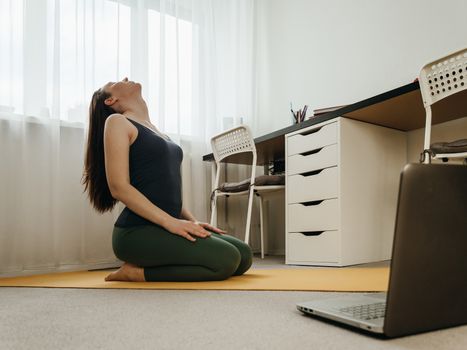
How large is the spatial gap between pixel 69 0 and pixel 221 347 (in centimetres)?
242

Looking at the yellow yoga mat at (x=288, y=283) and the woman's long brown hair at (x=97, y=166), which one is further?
the woman's long brown hair at (x=97, y=166)

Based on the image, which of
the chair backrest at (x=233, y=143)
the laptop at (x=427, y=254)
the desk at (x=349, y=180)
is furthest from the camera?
the chair backrest at (x=233, y=143)

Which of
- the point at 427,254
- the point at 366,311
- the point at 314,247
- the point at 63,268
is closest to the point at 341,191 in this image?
the point at 314,247

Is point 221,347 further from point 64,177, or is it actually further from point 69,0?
point 69,0

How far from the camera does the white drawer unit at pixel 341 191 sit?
2057 mm

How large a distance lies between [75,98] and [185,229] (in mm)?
1384

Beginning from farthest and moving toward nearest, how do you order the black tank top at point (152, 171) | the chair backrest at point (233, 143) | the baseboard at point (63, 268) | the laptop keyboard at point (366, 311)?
the chair backrest at point (233, 143) < the baseboard at point (63, 268) < the black tank top at point (152, 171) < the laptop keyboard at point (366, 311)

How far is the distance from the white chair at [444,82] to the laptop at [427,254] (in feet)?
3.04

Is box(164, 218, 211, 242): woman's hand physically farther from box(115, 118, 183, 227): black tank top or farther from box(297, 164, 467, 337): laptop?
box(297, 164, 467, 337): laptop

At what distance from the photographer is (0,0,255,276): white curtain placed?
2234mm

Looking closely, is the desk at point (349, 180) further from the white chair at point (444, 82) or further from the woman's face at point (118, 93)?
the woman's face at point (118, 93)

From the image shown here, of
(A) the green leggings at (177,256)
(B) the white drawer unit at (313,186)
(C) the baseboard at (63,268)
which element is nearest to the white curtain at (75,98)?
(C) the baseboard at (63,268)

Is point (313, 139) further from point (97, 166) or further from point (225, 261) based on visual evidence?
point (97, 166)

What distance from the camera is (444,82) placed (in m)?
1.63
